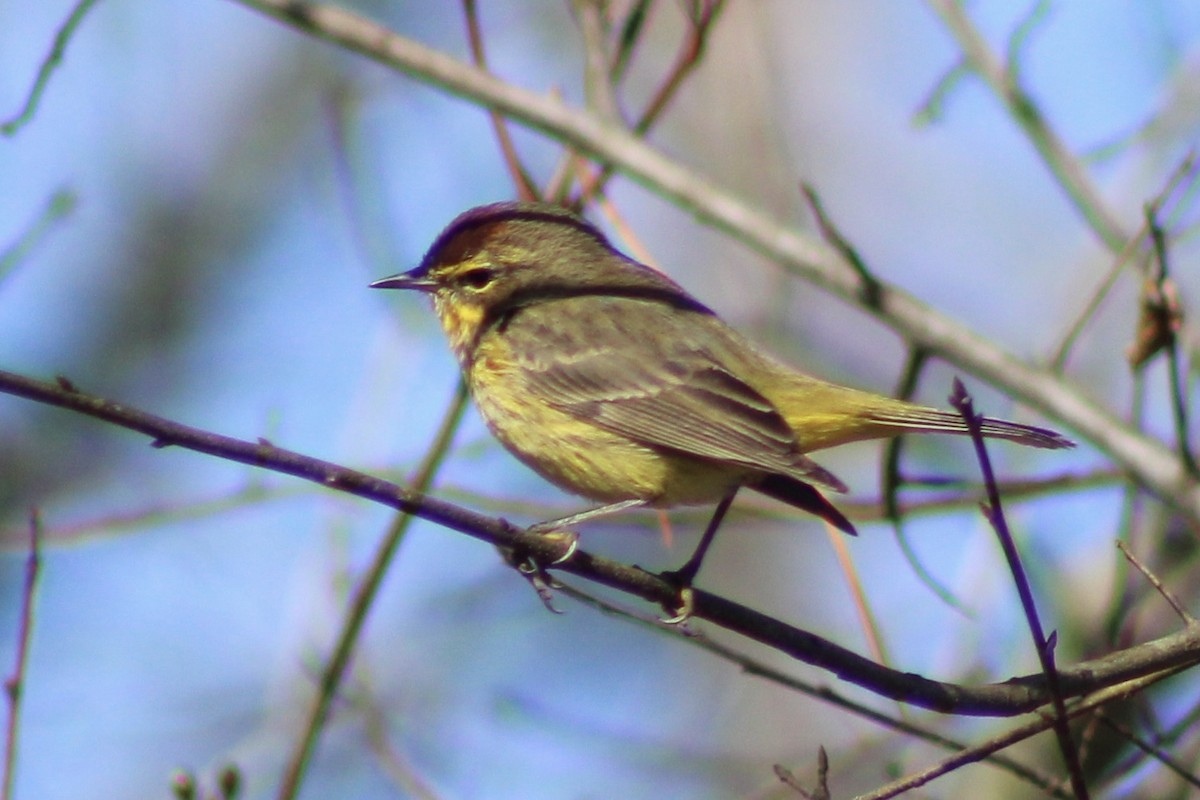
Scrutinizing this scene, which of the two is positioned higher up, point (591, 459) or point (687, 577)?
point (591, 459)

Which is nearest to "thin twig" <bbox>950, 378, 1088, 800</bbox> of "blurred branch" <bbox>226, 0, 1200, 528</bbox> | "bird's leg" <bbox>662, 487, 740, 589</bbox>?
"bird's leg" <bbox>662, 487, 740, 589</bbox>

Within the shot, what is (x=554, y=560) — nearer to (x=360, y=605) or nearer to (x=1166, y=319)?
(x=360, y=605)

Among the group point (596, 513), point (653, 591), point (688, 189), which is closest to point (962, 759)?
point (653, 591)

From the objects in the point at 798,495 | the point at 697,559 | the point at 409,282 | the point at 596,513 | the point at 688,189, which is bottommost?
the point at 697,559

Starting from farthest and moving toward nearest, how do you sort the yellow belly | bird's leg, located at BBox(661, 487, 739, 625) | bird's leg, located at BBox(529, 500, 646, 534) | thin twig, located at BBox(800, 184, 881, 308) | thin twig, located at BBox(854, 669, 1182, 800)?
1. the yellow belly
2. bird's leg, located at BBox(529, 500, 646, 534)
3. thin twig, located at BBox(800, 184, 881, 308)
4. bird's leg, located at BBox(661, 487, 739, 625)
5. thin twig, located at BBox(854, 669, 1182, 800)

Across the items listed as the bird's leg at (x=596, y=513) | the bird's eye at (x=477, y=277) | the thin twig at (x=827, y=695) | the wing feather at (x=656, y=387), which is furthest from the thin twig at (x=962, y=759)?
the bird's eye at (x=477, y=277)

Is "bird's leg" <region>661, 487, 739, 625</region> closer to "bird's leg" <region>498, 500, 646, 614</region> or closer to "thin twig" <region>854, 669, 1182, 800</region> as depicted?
"bird's leg" <region>498, 500, 646, 614</region>
